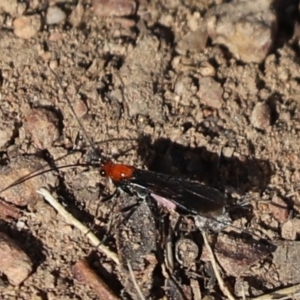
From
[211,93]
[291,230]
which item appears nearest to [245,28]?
[211,93]

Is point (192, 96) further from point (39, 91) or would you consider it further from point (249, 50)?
point (39, 91)

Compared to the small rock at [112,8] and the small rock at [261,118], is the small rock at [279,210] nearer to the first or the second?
the small rock at [261,118]

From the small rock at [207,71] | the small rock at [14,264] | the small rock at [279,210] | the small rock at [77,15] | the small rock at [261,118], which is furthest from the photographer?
the small rock at [77,15]

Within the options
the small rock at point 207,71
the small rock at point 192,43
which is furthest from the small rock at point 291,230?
the small rock at point 192,43

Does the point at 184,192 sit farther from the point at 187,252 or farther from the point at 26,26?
the point at 26,26

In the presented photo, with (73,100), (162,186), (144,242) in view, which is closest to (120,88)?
(73,100)

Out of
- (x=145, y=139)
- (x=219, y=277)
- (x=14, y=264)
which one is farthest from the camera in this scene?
(x=145, y=139)

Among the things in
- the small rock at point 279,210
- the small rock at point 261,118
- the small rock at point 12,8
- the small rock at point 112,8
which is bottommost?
the small rock at point 279,210
